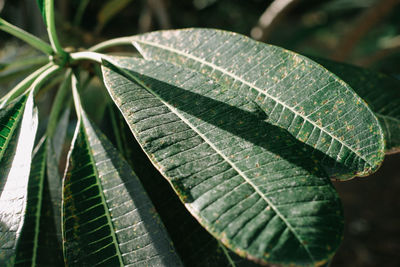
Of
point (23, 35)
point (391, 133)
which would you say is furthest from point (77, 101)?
point (391, 133)

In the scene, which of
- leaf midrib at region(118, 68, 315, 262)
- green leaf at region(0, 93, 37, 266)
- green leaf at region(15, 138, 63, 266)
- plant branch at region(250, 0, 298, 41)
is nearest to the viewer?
leaf midrib at region(118, 68, 315, 262)

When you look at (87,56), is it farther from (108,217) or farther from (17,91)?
(108,217)

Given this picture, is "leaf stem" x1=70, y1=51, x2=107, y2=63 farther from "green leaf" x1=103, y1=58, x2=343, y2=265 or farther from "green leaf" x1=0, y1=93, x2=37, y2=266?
"green leaf" x1=0, y1=93, x2=37, y2=266

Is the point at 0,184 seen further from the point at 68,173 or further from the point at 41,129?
the point at 41,129

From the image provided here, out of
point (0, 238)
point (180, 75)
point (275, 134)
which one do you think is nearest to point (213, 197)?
point (275, 134)

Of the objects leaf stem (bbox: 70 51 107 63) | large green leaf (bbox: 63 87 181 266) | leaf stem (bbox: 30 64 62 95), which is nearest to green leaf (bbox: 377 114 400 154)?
large green leaf (bbox: 63 87 181 266)

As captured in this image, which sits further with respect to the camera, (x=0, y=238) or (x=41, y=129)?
(x=41, y=129)
